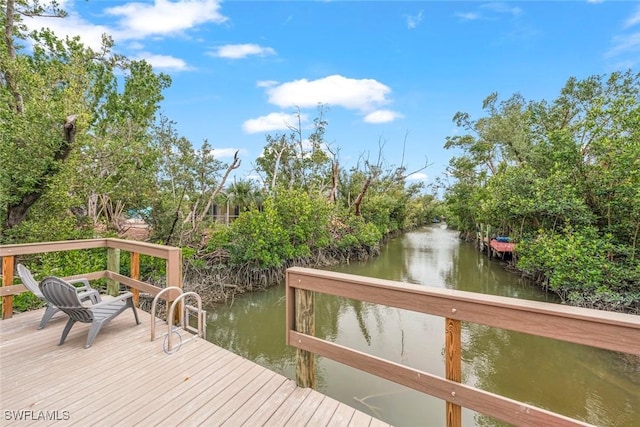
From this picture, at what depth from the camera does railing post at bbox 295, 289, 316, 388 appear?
2074mm

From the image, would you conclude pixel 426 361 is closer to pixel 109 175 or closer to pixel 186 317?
pixel 186 317

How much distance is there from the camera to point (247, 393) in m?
2.06

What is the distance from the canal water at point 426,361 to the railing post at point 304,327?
7.48 ft

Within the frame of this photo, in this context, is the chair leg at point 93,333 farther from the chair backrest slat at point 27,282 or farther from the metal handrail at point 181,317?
the chair backrest slat at point 27,282

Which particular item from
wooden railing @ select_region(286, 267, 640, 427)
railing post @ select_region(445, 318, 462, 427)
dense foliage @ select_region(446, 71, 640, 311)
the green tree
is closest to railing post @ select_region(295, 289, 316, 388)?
wooden railing @ select_region(286, 267, 640, 427)

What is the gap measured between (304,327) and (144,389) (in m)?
1.21

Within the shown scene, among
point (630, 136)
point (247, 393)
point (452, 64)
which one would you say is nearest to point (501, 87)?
point (452, 64)

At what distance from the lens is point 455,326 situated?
1466 millimetres

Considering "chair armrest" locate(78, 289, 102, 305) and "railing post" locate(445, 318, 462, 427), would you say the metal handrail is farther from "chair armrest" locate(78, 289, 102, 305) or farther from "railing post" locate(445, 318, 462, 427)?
"railing post" locate(445, 318, 462, 427)

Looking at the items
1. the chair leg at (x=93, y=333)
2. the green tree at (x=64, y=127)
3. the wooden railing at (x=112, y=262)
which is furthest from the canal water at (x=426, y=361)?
the green tree at (x=64, y=127)

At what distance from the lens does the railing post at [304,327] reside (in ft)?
6.81

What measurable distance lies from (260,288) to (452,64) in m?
10.8

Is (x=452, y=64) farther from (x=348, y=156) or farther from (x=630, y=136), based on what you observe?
(x=348, y=156)

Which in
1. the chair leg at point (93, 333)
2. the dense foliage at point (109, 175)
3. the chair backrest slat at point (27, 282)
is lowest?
the chair leg at point (93, 333)
